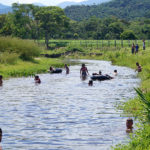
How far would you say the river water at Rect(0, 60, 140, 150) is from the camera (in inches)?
578

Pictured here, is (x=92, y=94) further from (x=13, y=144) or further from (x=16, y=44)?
(x=16, y=44)

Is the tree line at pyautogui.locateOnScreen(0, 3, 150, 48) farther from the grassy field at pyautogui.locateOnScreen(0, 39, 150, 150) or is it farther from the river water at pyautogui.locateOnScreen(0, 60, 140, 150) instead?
the river water at pyautogui.locateOnScreen(0, 60, 140, 150)

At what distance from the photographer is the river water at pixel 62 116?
1468 cm

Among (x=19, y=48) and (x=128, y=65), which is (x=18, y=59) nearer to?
(x=19, y=48)

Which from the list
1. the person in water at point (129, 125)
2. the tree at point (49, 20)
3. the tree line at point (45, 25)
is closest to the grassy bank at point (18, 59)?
the person in water at point (129, 125)

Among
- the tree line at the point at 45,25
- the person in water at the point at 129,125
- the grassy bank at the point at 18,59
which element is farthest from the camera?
the tree line at the point at 45,25

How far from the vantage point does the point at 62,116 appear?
19438mm

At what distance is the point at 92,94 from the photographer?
2744 cm

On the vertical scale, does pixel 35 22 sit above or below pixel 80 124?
above

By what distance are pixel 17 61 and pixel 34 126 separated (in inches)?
1268

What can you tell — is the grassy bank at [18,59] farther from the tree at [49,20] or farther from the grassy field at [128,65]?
the tree at [49,20]

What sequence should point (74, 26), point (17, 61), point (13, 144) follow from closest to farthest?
point (13, 144)
point (17, 61)
point (74, 26)

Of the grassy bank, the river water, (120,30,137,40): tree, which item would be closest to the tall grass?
the grassy bank

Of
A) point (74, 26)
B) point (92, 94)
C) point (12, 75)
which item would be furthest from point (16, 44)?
point (74, 26)
